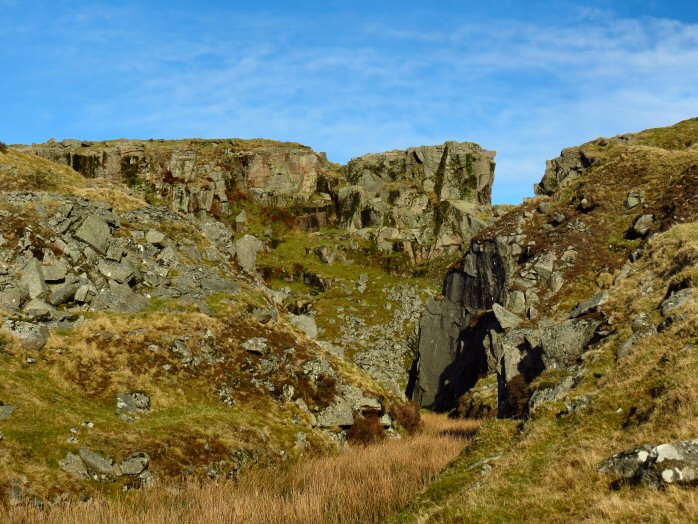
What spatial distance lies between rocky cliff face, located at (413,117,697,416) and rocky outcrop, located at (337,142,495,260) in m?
49.8

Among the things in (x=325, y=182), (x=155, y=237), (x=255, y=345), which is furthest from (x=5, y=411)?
(x=325, y=182)

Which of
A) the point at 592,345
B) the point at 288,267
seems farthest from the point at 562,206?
the point at 288,267

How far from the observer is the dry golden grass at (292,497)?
18422mm

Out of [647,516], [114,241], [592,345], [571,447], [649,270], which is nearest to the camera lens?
[647,516]

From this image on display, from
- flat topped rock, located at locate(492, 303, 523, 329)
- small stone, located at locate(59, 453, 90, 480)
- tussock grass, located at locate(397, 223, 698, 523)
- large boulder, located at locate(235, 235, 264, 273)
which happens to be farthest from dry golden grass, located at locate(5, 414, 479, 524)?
large boulder, located at locate(235, 235, 264, 273)

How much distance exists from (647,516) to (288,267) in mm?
A: 108390

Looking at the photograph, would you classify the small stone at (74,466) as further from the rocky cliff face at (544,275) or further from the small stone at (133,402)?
the rocky cliff face at (544,275)

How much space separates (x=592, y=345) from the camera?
29.9 m

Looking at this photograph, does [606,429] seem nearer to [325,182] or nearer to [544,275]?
[544,275]

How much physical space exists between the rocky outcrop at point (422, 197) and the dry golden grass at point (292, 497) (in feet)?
309

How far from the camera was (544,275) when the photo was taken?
177 ft

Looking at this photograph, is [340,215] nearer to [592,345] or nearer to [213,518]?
[592,345]

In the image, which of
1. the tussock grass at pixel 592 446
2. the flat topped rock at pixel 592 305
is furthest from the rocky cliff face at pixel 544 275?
the tussock grass at pixel 592 446

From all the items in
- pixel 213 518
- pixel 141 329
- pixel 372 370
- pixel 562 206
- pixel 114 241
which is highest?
pixel 562 206
